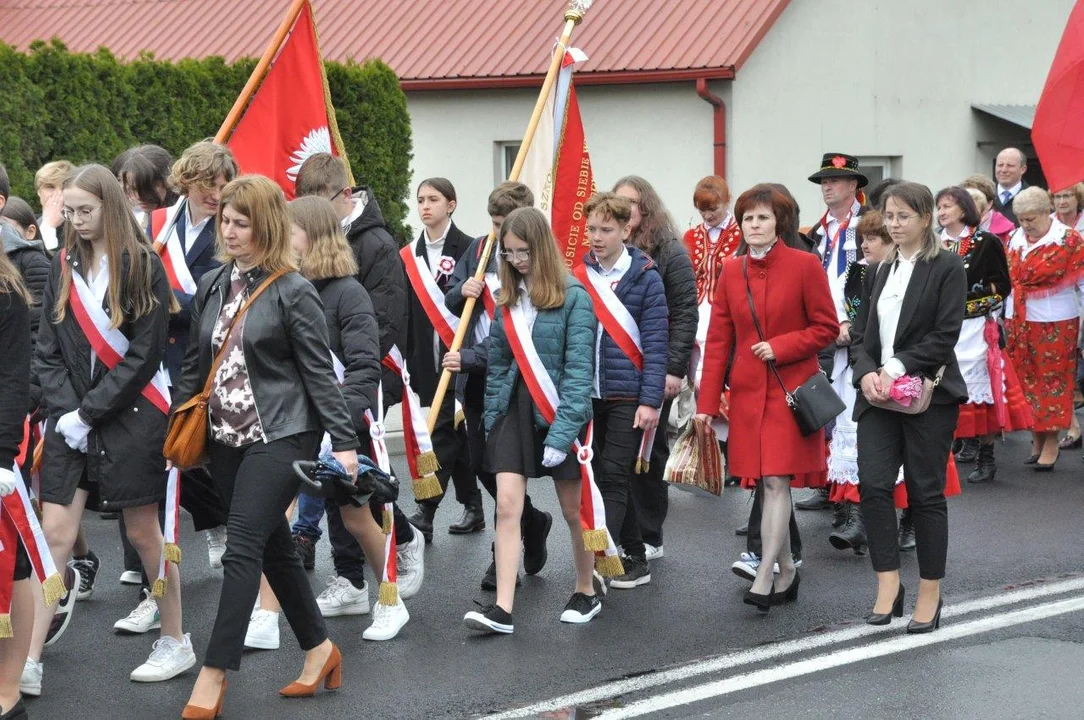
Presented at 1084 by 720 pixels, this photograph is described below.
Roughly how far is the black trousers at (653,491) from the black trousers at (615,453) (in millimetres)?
643

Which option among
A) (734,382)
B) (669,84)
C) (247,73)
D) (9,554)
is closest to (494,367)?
(734,382)

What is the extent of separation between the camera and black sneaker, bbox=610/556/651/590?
735 centimetres

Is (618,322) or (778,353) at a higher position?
(618,322)

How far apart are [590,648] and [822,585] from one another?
153 cm

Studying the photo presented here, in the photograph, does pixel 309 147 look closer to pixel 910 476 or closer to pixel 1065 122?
pixel 910 476

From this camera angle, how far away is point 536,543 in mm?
7473

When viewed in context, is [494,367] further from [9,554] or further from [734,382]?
[9,554]

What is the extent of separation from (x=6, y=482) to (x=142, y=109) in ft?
35.0

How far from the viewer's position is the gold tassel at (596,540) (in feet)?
21.7

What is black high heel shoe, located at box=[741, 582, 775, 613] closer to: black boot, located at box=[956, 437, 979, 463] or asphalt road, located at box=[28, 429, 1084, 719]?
asphalt road, located at box=[28, 429, 1084, 719]

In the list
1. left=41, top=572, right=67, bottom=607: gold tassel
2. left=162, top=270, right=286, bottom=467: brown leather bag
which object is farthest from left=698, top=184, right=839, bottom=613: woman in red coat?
left=41, top=572, right=67, bottom=607: gold tassel

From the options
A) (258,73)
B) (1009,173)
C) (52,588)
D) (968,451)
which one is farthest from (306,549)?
(1009,173)

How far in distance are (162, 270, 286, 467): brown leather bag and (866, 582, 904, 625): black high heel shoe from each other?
287 centimetres

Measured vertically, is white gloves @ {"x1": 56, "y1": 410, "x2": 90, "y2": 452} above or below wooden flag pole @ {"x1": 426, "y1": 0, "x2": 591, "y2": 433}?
below
